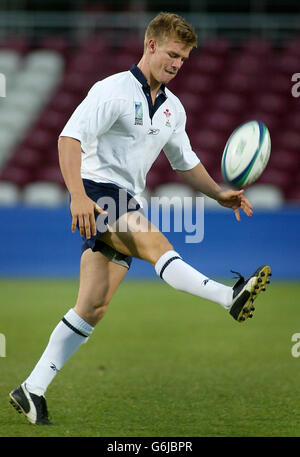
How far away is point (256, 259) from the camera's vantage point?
1073 centimetres

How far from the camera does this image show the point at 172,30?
4.12 m

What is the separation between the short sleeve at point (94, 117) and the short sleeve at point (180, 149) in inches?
20.9

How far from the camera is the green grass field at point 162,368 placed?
4.21 m

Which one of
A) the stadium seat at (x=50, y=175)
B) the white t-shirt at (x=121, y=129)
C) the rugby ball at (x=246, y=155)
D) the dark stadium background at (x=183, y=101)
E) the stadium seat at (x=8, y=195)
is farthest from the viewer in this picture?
the stadium seat at (x=50, y=175)

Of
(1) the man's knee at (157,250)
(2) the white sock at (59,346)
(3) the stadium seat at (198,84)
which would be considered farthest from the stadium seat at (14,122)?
(1) the man's knee at (157,250)

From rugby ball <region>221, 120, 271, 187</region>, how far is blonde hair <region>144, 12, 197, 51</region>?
2.15 ft

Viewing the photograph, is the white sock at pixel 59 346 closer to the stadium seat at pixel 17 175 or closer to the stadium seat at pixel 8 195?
the stadium seat at pixel 8 195

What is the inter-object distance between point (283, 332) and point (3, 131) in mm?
8768

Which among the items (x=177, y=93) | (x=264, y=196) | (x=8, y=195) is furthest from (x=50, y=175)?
(x=264, y=196)

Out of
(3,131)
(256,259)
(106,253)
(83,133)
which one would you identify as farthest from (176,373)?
(3,131)
